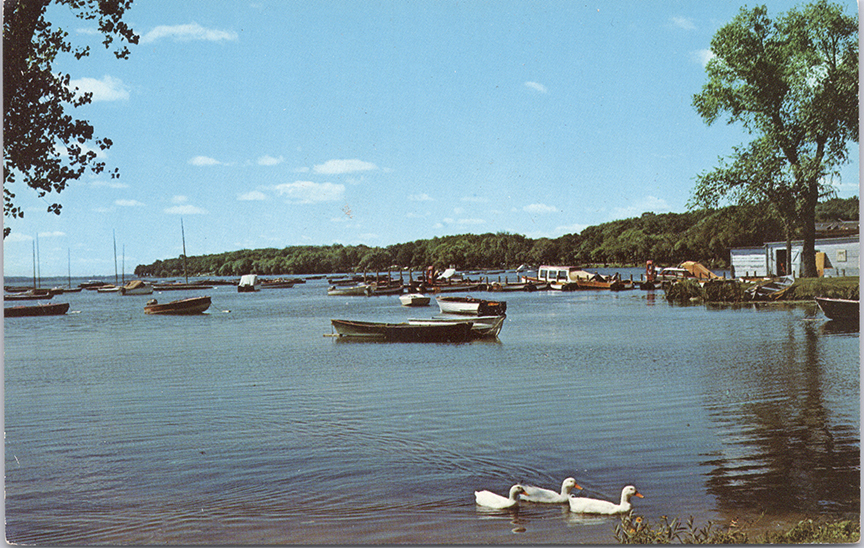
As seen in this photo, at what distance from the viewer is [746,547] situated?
15.3 ft

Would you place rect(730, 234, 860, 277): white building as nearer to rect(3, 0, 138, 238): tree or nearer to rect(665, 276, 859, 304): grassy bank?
rect(665, 276, 859, 304): grassy bank

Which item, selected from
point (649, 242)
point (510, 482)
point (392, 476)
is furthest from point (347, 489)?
point (649, 242)

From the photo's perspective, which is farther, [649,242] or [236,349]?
[236,349]

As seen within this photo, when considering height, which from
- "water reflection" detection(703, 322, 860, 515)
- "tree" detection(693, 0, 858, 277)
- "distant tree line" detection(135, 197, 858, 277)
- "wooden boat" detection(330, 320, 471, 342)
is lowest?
"water reflection" detection(703, 322, 860, 515)

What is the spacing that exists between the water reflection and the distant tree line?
91.6 inches

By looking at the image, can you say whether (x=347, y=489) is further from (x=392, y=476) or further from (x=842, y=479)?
(x=842, y=479)

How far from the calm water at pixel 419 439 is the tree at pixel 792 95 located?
2764mm

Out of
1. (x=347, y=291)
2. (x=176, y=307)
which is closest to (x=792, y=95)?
(x=176, y=307)

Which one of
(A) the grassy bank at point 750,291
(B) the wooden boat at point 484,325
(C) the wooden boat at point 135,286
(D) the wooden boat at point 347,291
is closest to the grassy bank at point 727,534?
(A) the grassy bank at point 750,291

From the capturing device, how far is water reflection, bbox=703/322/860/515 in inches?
216

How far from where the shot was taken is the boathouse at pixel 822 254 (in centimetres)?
716

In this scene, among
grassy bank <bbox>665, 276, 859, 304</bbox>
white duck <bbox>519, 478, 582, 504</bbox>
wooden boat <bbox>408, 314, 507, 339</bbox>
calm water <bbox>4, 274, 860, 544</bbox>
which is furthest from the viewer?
wooden boat <bbox>408, 314, 507, 339</bbox>

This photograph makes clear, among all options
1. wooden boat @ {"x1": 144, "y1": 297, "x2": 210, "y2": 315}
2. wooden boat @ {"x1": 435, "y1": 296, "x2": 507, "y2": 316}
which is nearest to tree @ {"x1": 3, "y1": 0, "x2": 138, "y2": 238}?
wooden boat @ {"x1": 435, "y1": 296, "x2": 507, "y2": 316}

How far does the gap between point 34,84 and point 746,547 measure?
7.06 metres
